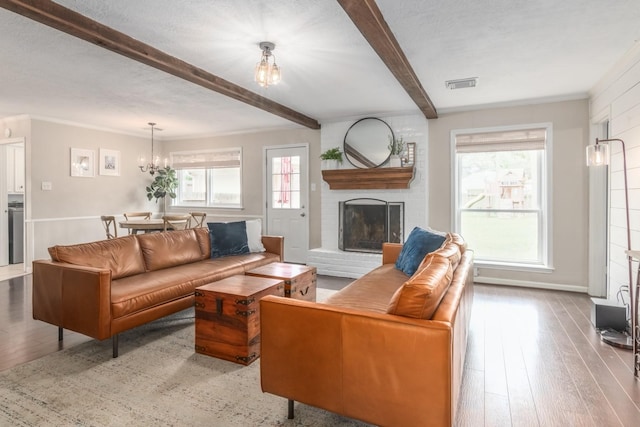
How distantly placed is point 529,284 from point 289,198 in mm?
3863

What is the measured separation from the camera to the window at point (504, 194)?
4.54m

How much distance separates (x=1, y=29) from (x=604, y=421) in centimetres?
471

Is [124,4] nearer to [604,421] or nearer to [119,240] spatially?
[119,240]

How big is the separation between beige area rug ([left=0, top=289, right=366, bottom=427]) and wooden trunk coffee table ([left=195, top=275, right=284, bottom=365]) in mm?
77

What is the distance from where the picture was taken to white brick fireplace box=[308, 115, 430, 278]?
5039 mm

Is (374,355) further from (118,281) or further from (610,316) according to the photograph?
(610,316)

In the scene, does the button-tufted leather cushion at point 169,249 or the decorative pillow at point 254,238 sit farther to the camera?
the decorative pillow at point 254,238

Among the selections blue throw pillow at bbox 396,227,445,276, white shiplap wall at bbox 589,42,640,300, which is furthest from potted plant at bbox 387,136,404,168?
white shiplap wall at bbox 589,42,640,300

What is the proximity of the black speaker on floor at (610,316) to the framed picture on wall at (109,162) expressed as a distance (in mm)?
7348

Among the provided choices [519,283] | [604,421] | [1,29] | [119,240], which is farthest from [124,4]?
[519,283]

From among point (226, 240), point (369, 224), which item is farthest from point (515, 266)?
point (226, 240)

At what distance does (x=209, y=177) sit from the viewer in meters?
7.04

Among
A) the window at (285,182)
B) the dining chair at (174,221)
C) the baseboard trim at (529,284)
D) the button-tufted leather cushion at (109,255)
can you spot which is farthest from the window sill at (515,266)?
the dining chair at (174,221)

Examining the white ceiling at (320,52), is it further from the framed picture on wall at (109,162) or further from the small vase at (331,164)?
the framed picture on wall at (109,162)
